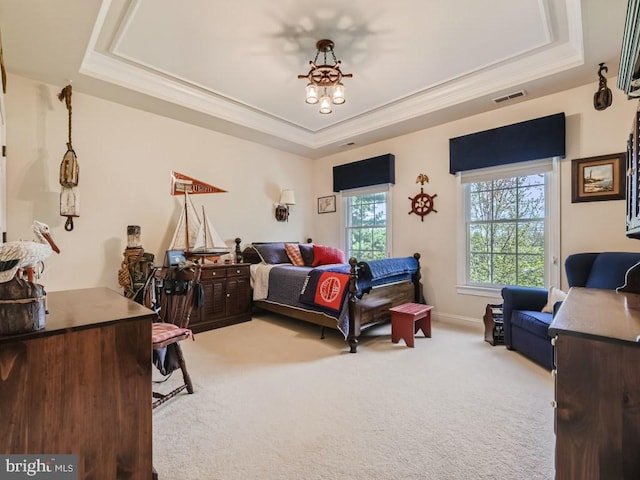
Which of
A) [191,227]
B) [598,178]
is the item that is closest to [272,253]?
[191,227]

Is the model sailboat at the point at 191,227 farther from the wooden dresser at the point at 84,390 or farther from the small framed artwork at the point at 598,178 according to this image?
the small framed artwork at the point at 598,178

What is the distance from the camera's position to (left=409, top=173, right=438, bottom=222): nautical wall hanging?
165 inches

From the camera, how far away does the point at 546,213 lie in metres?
3.36

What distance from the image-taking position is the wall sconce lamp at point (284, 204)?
198 inches

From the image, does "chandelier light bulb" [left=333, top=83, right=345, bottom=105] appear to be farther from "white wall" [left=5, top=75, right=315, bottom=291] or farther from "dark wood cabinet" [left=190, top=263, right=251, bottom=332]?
"dark wood cabinet" [left=190, top=263, right=251, bottom=332]

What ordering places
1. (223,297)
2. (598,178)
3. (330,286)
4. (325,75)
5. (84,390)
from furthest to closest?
1. (223,297)
2. (330,286)
3. (598,178)
4. (325,75)
5. (84,390)

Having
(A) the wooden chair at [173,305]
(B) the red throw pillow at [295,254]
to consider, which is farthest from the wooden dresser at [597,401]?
(B) the red throw pillow at [295,254]

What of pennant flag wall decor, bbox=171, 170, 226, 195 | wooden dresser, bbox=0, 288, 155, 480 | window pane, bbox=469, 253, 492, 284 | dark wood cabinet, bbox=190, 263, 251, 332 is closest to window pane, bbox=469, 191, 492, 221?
window pane, bbox=469, 253, 492, 284

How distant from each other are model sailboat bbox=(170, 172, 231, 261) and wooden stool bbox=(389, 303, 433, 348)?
88.0 inches

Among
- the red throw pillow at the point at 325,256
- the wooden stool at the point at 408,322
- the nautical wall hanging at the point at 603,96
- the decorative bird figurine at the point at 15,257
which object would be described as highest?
the nautical wall hanging at the point at 603,96

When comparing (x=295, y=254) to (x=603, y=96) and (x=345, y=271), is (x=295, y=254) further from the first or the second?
(x=603, y=96)

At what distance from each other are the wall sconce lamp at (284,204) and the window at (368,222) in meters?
0.93

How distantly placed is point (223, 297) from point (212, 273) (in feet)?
1.16

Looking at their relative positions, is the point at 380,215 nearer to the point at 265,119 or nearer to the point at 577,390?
the point at 265,119
